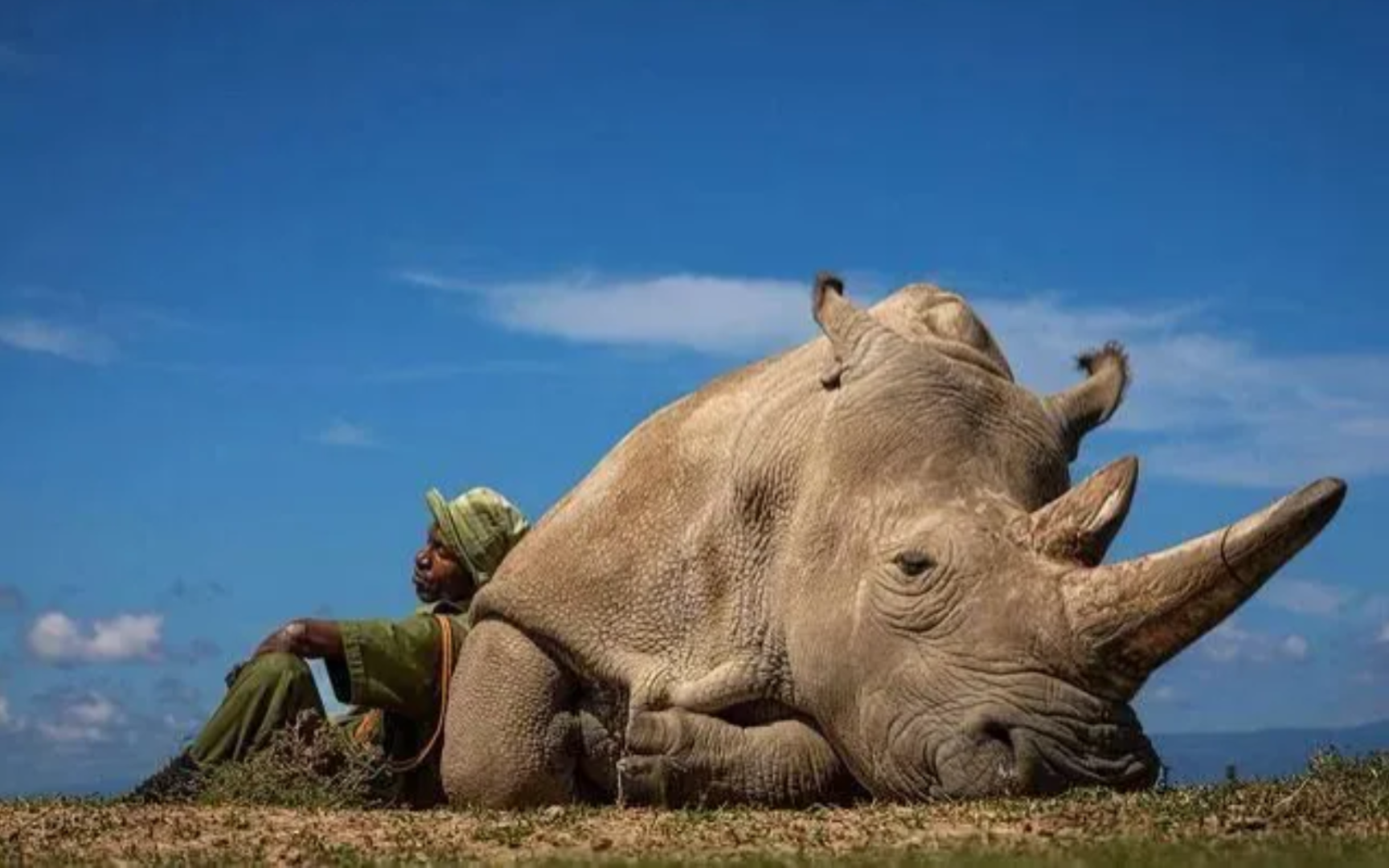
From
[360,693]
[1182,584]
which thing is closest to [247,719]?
[360,693]

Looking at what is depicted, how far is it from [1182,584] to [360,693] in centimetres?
640

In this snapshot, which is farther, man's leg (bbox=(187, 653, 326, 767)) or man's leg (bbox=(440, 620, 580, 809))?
man's leg (bbox=(187, 653, 326, 767))

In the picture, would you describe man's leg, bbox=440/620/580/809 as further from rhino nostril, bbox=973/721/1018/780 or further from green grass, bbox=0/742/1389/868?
rhino nostril, bbox=973/721/1018/780

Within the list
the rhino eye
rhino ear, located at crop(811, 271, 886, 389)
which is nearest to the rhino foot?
the rhino eye

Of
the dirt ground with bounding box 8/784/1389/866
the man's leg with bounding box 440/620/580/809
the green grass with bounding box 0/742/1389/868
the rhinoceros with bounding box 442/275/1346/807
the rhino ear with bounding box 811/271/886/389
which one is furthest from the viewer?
the man's leg with bounding box 440/620/580/809

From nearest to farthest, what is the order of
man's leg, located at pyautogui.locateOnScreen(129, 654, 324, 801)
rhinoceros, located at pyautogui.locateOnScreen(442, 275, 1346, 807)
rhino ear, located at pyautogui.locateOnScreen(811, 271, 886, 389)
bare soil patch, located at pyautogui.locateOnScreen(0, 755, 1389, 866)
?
bare soil patch, located at pyautogui.locateOnScreen(0, 755, 1389, 866) → rhinoceros, located at pyautogui.locateOnScreen(442, 275, 1346, 807) → rhino ear, located at pyautogui.locateOnScreen(811, 271, 886, 389) → man's leg, located at pyautogui.locateOnScreen(129, 654, 324, 801)

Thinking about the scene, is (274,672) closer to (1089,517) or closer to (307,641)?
(307,641)

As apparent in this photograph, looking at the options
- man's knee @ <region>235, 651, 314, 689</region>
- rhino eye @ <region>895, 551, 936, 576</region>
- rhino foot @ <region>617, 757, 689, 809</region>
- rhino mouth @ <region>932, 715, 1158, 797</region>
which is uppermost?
man's knee @ <region>235, 651, 314, 689</region>

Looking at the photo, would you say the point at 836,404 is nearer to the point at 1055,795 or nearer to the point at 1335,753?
the point at 1055,795

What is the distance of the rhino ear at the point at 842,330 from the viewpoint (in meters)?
13.7

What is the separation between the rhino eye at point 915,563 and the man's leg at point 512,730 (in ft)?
9.71

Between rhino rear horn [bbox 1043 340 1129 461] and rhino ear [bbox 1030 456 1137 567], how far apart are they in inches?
72.9

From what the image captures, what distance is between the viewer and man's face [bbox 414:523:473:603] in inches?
655

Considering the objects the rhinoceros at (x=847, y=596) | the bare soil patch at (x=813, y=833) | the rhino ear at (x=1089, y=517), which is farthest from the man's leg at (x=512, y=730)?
the rhino ear at (x=1089, y=517)
